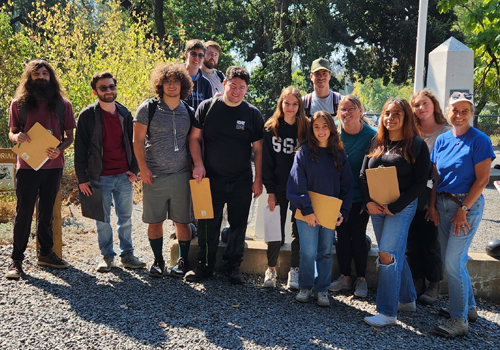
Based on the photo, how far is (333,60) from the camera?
20.9m

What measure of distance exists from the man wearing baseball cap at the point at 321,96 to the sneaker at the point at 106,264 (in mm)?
2805

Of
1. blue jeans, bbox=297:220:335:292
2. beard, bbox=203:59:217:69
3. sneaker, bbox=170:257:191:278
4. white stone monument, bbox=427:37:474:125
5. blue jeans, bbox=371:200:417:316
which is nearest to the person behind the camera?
blue jeans, bbox=371:200:417:316

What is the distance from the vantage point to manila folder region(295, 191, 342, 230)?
13.0 feet

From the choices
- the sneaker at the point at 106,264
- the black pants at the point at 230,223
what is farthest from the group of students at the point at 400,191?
the sneaker at the point at 106,264

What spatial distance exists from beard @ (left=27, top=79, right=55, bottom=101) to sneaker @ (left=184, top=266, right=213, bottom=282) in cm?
243

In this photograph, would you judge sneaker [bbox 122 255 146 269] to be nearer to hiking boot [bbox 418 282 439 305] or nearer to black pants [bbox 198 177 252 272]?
black pants [bbox 198 177 252 272]

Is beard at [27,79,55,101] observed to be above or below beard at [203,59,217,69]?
below

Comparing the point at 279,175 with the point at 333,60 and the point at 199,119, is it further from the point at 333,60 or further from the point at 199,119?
the point at 333,60

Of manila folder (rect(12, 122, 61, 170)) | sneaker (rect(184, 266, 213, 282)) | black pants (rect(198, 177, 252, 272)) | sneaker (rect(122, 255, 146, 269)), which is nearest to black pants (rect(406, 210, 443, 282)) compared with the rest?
black pants (rect(198, 177, 252, 272))

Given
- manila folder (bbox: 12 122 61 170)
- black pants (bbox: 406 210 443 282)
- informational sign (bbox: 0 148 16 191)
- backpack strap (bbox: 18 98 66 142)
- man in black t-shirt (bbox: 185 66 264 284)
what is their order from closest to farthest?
black pants (bbox: 406 210 443 282), man in black t-shirt (bbox: 185 66 264 284), manila folder (bbox: 12 122 61 170), backpack strap (bbox: 18 98 66 142), informational sign (bbox: 0 148 16 191)

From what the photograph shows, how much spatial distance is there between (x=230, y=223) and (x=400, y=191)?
183 cm

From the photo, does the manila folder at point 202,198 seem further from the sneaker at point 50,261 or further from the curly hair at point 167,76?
the sneaker at point 50,261

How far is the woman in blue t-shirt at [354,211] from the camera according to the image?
4.32 m

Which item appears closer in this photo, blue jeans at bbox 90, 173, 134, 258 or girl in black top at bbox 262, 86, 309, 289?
girl in black top at bbox 262, 86, 309, 289
